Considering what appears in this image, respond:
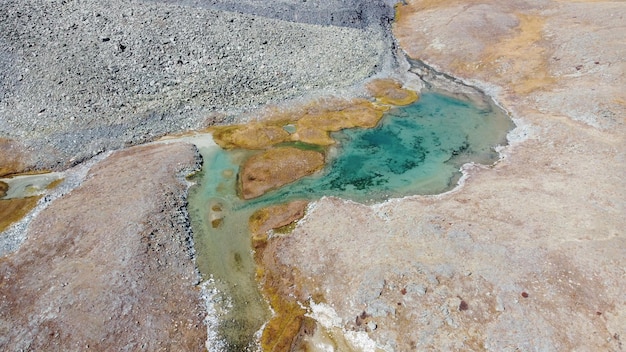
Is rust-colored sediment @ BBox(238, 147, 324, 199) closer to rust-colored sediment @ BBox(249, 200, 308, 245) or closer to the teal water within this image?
the teal water

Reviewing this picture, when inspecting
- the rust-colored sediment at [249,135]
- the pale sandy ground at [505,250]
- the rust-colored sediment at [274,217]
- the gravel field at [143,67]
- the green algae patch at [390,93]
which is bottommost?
the pale sandy ground at [505,250]

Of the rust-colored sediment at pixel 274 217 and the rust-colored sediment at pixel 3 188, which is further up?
the rust-colored sediment at pixel 3 188

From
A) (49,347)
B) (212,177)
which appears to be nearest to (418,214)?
(212,177)

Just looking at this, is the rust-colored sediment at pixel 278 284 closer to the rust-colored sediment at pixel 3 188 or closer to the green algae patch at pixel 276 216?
the green algae patch at pixel 276 216

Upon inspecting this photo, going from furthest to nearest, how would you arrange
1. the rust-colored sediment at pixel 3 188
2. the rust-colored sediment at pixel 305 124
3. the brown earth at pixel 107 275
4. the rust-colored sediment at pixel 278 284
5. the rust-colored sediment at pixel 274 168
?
1. the rust-colored sediment at pixel 305 124
2. the rust-colored sediment at pixel 274 168
3. the rust-colored sediment at pixel 3 188
4. the rust-colored sediment at pixel 278 284
5. the brown earth at pixel 107 275

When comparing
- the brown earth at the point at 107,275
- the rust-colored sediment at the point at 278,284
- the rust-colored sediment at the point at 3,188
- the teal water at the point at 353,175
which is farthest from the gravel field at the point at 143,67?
the rust-colored sediment at the point at 278,284

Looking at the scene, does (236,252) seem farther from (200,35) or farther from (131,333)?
(200,35)
